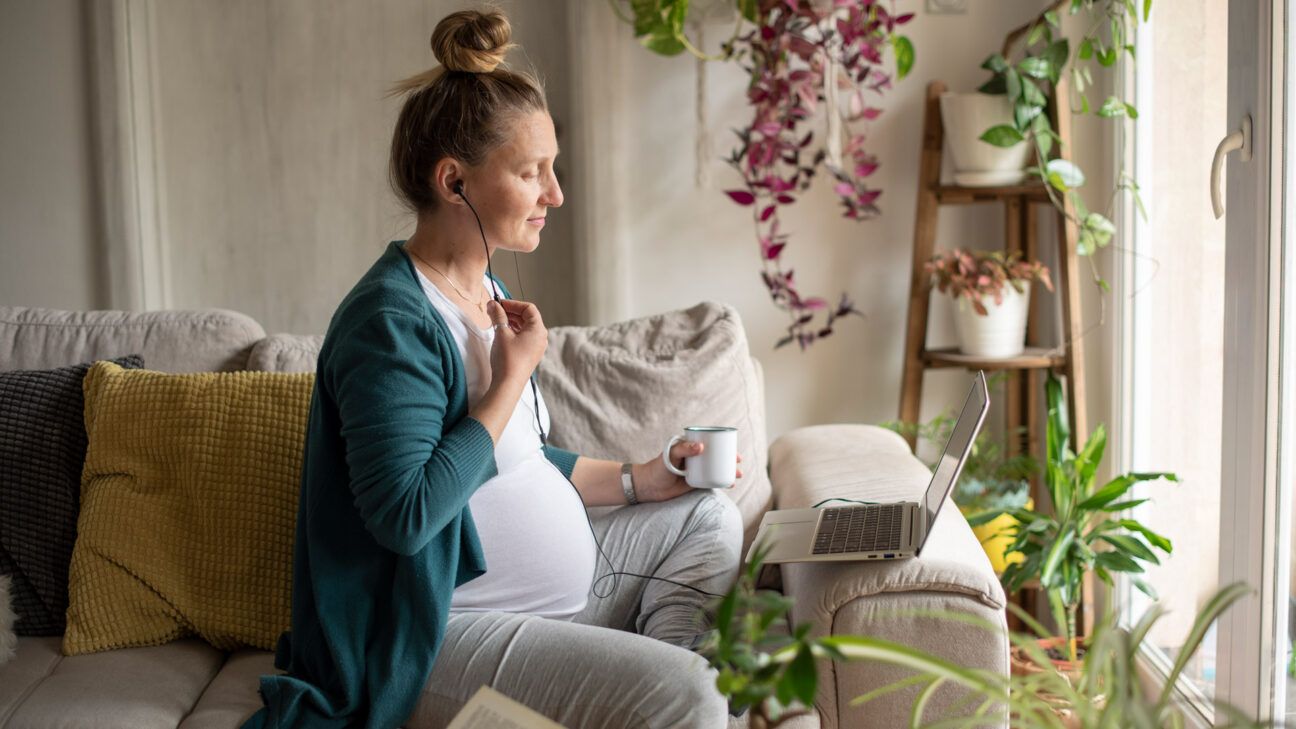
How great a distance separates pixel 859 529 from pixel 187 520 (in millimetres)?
1011

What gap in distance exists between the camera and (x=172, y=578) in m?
1.70

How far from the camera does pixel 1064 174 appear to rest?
2336 mm

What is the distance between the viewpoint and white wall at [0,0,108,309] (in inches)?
111

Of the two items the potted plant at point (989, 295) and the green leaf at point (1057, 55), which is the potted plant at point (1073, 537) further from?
the green leaf at point (1057, 55)

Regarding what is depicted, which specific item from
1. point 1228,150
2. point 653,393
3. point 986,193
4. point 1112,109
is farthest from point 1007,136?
point 653,393

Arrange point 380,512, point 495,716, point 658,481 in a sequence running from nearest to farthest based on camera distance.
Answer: point 495,716 < point 380,512 < point 658,481

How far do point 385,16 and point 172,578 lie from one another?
1.68 metres

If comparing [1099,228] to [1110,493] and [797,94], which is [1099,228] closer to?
[1110,493]

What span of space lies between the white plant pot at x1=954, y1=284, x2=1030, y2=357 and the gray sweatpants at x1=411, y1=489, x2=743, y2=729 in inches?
40.6

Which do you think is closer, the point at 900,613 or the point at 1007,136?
the point at 900,613

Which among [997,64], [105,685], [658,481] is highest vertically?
[997,64]

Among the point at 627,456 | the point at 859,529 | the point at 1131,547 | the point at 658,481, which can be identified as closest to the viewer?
the point at 859,529

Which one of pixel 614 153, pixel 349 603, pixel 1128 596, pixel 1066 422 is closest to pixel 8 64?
pixel 614 153

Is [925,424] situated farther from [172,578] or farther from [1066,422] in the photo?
[172,578]
